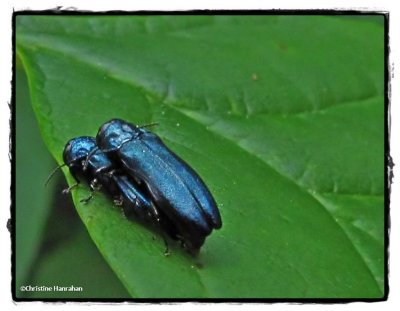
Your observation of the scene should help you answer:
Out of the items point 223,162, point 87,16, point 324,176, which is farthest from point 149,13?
point 324,176

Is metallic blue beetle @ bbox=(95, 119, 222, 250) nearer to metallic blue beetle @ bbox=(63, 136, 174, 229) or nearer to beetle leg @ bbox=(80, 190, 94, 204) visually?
metallic blue beetle @ bbox=(63, 136, 174, 229)

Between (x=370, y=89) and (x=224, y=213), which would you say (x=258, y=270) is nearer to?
(x=224, y=213)

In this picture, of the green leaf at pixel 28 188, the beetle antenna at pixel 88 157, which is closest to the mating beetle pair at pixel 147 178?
the beetle antenna at pixel 88 157

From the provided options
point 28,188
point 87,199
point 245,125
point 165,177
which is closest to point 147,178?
point 165,177

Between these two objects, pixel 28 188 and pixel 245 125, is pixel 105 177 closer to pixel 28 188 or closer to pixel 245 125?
pixel 28 188

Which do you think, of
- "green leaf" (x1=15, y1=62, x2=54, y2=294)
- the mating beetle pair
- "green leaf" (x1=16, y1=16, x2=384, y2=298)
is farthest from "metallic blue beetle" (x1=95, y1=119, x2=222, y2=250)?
"green leaf" (x1=15, y1=62, x2=54, y2=294)
